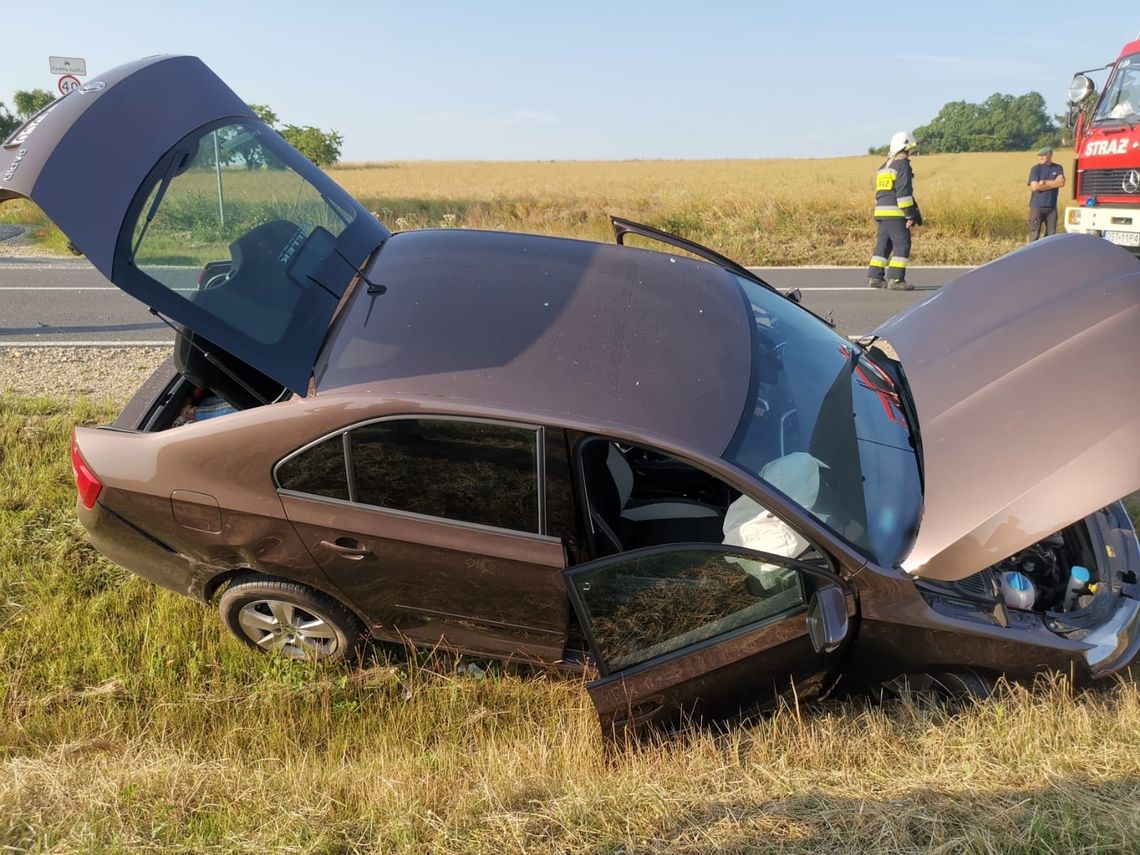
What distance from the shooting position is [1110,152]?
382 inches

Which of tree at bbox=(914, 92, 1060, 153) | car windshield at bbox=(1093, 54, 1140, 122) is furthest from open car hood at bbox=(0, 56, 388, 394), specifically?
tree at bbox=(914, 92, 1060, 153)

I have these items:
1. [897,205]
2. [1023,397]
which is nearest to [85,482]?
[1023,397]

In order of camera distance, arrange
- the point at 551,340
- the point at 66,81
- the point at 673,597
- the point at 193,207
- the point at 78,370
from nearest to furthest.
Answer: the point at 673,597 < the point at 551,340 < the point at 193,207 < the point at 78,370 < the point at 66,81

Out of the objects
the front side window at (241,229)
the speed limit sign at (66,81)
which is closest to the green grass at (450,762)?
the front side window at (241,229)

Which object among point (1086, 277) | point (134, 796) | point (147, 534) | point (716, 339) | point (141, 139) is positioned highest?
point (141, 139)

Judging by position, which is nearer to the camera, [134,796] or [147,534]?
[134,796]

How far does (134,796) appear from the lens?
2475 mm

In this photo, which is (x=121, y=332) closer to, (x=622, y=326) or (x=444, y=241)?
(x=444, y=241)

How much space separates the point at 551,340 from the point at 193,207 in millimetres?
1480

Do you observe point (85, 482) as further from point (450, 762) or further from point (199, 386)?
point (450, 762)

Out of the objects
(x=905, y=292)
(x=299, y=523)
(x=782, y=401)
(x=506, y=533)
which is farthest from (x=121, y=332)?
(x=905, y=292)

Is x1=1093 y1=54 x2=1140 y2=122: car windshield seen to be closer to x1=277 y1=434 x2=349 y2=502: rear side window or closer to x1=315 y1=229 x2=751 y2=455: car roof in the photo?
x1=315 y1=229 x2=751 y2=455: car roof

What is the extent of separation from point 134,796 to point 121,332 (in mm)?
6364

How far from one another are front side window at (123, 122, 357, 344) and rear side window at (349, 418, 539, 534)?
585 mm
